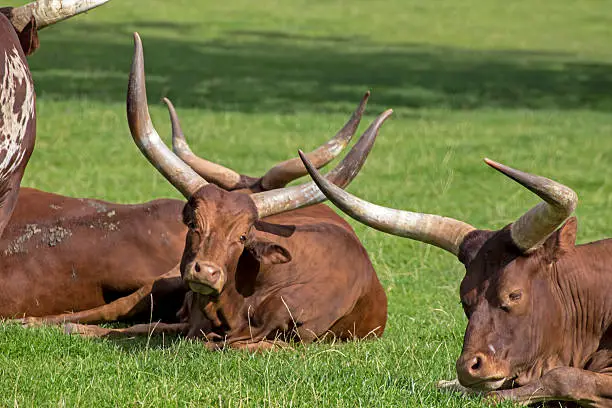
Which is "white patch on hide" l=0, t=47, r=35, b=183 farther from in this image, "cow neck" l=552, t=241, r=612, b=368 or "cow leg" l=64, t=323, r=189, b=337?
"cow neck" l=552, t=241, r=612, b=368

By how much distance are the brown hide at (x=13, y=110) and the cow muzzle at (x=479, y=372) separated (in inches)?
91.1

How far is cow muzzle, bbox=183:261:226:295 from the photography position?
25.8 feet

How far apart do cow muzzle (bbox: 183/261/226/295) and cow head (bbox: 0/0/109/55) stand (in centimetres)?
167

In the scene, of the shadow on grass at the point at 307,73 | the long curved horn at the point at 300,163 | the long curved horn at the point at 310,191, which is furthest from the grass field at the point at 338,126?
the long curved horn at the point at 300,163

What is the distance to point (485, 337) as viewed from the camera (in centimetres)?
648

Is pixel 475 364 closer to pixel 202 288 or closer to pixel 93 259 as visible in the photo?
pixel 202 288

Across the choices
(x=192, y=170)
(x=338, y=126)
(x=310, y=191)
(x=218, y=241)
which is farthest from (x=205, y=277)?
(x=338, y=126)

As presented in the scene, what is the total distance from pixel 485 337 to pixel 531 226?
1.86 feet

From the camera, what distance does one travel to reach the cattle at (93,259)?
31.2 feet

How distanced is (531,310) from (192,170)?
9.71 ft

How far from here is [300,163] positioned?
10148 millimetres

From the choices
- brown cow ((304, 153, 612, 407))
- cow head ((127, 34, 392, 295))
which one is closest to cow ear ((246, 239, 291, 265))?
cow head ((127, 34, 392, 295))

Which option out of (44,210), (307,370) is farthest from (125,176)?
(307,370)

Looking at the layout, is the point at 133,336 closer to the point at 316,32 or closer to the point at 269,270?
the point at 269,270
